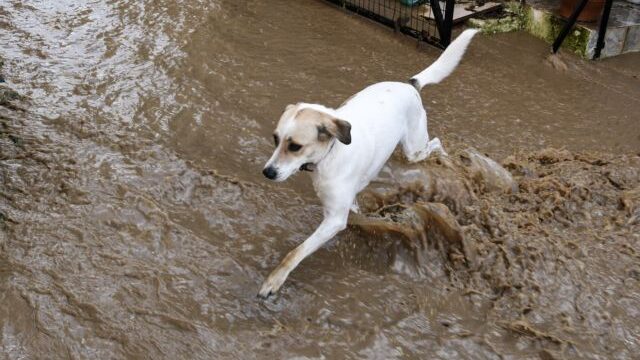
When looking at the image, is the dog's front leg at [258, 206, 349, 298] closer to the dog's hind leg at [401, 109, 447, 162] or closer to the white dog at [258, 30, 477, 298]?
the white dog at [258, 30, 477, 298]

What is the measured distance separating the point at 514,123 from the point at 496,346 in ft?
10.7

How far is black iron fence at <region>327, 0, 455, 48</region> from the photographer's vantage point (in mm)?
7609

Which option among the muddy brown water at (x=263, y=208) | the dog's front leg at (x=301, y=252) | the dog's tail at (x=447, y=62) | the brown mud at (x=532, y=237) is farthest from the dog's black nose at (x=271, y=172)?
the dog's tail at (x=447, y=62)

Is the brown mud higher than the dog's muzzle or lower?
lower

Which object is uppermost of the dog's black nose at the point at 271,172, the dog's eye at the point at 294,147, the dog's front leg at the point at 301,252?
the dog's eye at the point at 294,147

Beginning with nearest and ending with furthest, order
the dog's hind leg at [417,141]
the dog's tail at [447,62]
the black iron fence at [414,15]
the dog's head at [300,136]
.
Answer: the dog's head at [300,136]
the dog's hind leg at [417,141]
the dog's tail at [447,62]
the black iron fence at [414,15]

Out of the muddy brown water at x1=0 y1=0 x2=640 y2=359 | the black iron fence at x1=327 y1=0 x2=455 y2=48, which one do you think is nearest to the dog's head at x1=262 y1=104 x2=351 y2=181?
the muddy brown water at x1=0 y1=0 x2=640 y2=359

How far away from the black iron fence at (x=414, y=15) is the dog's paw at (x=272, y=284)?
482 cm

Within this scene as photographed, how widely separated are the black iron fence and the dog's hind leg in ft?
9.48

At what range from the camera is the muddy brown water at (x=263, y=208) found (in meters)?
3.76

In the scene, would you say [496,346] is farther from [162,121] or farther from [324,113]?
[162,121]

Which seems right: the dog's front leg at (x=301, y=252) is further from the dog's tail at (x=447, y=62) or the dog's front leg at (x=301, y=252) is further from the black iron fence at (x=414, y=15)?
the black iron fence at (x=414, y=15)

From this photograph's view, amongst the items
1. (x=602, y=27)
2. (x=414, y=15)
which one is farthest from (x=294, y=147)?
(x=602, y=27)

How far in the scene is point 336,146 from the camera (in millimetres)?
3916
